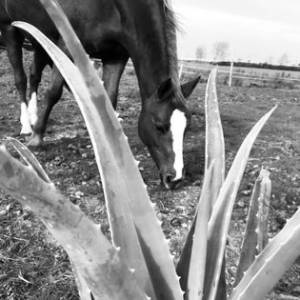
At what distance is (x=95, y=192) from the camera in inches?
129

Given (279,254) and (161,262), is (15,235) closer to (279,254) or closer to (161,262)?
(161,262)

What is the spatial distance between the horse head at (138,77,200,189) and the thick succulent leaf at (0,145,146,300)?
259 centimetres

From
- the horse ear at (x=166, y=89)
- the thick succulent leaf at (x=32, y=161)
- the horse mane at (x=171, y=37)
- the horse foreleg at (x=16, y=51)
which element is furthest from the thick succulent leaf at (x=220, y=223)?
the horse foreleg at (x=16, y=51)

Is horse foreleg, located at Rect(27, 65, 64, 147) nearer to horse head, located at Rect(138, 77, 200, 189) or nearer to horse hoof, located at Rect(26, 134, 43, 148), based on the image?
horse hoof, located at Rect(26, 134, 43, 148)

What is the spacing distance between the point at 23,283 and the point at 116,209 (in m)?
1.43

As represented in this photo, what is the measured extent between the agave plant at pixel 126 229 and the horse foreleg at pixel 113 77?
11.5 ft

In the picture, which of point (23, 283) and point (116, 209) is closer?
point (116, 209)

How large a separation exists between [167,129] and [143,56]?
967 millimetres

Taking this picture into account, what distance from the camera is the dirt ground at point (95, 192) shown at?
210cm

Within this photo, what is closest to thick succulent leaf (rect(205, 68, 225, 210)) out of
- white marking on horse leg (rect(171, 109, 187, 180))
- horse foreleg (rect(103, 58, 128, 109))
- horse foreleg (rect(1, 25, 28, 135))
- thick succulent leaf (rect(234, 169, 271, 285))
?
thick succulent leaf (rect(234, 169, 271, 285))

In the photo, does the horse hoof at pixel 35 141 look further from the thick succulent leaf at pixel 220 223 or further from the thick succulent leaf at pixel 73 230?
the thick succulent leaf at pixel 73 230

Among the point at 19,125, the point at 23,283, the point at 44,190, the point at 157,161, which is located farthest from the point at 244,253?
the point at 19,125

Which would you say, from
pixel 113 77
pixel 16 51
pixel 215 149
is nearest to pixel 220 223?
pixel 215 149

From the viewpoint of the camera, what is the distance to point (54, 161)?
402 centimetres
